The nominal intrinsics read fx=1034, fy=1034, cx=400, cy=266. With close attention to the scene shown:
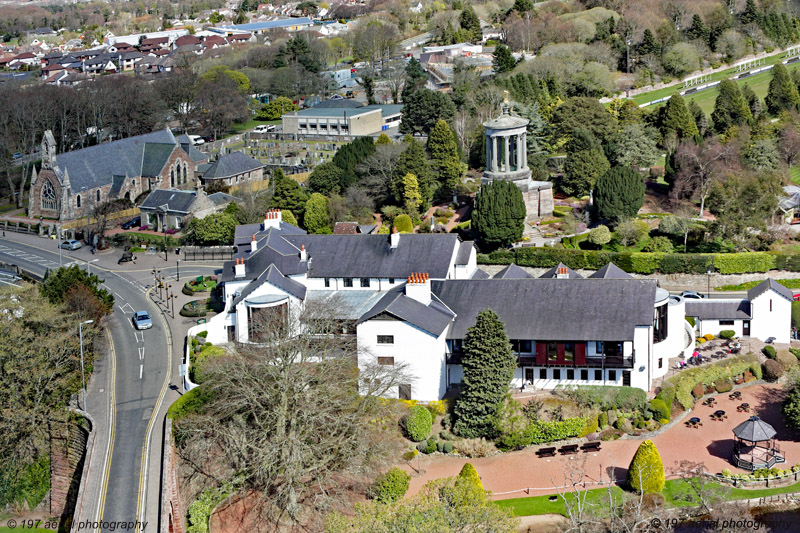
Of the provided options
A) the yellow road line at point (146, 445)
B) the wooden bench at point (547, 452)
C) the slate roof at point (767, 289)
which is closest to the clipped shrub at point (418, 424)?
the wooden bench at point (547, 452)

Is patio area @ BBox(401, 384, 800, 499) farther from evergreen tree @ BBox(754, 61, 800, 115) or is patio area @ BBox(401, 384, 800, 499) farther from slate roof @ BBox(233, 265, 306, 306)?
evergreen tree @ BBox(754, 61, 800, 115)

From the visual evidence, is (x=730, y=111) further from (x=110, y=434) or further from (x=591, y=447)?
(x=110, y=434)

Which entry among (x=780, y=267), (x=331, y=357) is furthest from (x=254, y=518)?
(x=780, y=267)

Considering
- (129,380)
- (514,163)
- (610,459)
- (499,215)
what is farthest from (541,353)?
(514,163)

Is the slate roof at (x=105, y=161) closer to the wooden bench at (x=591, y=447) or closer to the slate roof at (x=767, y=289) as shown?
the slate roof at (x=767, y=289)

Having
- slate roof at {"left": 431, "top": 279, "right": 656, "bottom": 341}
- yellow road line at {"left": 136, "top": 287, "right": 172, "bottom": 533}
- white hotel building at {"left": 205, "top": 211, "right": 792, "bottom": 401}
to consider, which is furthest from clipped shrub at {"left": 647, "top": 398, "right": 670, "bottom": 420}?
yellow road line at {"left": 136, "top": 287, "right": 172, "bottom": 533}

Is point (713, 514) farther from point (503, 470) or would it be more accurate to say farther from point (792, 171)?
point (792, 171)
